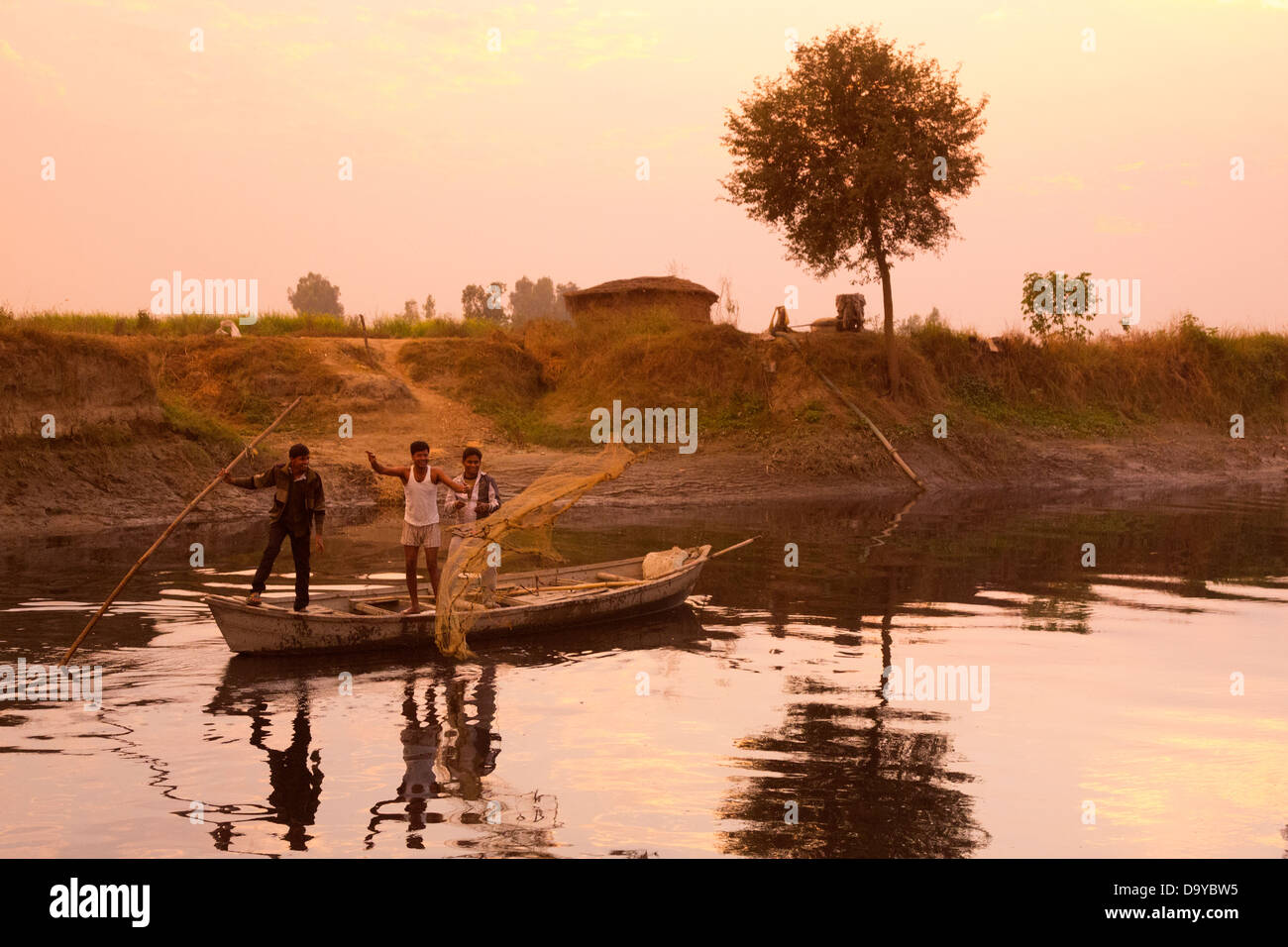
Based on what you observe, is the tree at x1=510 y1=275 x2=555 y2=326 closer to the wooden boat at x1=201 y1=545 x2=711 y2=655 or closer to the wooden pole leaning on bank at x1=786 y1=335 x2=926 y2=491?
the wooden pole leaning on bank at x1=786 y1=335 x2=926 y2=491

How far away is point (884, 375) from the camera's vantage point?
38.5m

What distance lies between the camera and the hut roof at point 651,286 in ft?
138

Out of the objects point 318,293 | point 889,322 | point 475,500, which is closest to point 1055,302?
point 889,322

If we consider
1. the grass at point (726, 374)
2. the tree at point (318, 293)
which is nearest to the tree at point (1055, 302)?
the grass at point (726, 374)

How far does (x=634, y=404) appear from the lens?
122 ft

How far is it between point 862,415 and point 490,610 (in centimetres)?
2377

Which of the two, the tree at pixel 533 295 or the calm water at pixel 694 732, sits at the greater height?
the tree at pixel 533 295

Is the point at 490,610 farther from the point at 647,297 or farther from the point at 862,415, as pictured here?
the point at 647,297

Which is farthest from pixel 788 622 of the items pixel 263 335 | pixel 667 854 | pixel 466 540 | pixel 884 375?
pixel 263 335

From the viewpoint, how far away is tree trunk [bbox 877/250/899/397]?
36.3m

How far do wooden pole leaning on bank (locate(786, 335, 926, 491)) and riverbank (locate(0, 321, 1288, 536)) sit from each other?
7.5 inches

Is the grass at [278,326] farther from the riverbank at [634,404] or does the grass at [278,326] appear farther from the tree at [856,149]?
the tree at [856,149]

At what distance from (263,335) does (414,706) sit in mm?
28604

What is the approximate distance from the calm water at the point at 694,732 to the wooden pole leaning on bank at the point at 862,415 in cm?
1543
